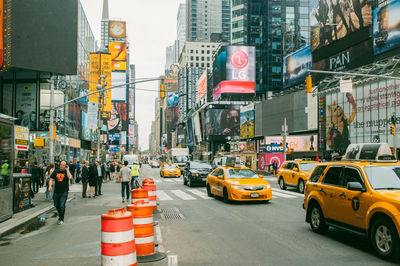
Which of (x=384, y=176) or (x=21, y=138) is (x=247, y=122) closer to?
(x=21, y=138)

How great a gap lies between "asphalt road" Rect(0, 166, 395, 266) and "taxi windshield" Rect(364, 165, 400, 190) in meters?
1.30

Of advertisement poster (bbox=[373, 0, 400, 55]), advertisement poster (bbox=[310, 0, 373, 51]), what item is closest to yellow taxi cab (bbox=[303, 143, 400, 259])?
advertisement poster (bbox=[373, 0, 400, 55])

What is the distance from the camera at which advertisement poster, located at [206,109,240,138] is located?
109 meters

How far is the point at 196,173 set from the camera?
83.3ft

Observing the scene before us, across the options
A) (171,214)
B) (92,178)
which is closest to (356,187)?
(171,214)

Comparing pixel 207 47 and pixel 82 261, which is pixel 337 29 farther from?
pixel 207 47

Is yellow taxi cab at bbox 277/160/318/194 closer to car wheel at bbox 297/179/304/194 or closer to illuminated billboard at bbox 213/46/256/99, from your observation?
car wheel at bbox 297/179/304/194

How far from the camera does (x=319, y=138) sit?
55.7 metres

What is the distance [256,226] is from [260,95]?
10368 cm

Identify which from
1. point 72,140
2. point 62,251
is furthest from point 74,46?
point 62,251

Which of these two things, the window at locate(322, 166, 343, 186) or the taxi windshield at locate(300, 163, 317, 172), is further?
the taxi windshield at locate(300, 163, 317, 172)

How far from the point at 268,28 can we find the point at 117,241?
365 feet

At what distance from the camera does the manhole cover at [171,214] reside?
12469mm

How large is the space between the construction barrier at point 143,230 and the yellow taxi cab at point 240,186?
8329mm
